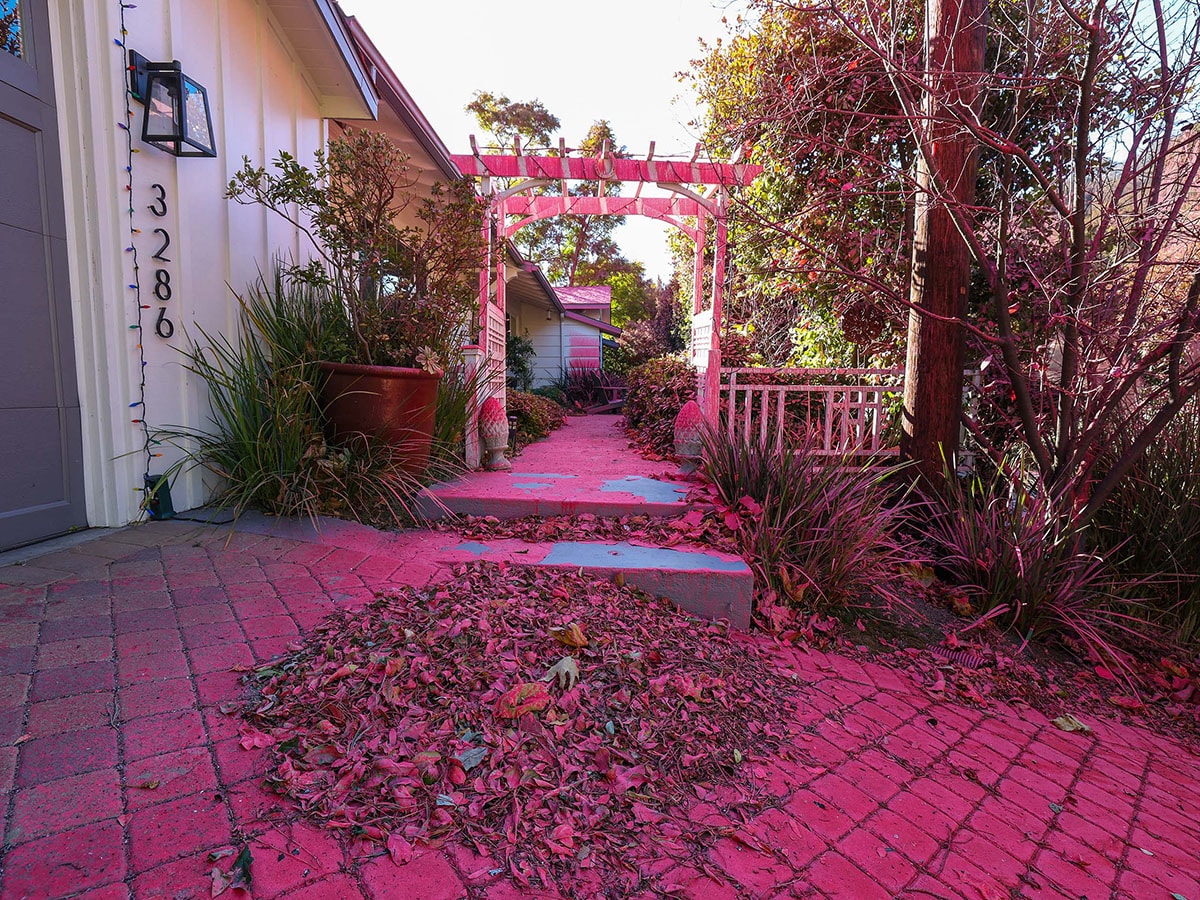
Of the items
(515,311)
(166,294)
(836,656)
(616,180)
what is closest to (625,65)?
(616,180)

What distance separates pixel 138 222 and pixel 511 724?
9.86 feet

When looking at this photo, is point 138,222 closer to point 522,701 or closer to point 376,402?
point 376,402

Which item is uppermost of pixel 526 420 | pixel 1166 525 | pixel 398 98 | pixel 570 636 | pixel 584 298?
pixel 584 298

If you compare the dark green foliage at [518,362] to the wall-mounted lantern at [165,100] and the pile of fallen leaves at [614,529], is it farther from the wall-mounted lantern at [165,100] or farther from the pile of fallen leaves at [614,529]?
the wall-mounted lantern at [165,100]

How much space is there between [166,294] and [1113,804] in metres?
4.49

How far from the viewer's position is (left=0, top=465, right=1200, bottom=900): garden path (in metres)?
1.33

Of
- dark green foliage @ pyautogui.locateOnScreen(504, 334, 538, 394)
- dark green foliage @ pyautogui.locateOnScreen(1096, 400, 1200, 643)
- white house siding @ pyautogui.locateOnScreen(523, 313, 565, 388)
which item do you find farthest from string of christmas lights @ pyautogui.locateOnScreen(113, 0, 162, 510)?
white house siding @ pyautogui.locateOnScreen(523, 313, 565, 388)

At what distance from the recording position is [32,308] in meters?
2.67

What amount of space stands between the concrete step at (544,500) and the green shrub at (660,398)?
7.00ft

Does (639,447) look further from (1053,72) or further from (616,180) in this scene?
(1053,72)

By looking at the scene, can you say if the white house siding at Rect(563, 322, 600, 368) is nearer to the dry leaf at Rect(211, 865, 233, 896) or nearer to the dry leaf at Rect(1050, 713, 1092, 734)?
the dry leaf at Rect(1050, 713, 1092, 734)

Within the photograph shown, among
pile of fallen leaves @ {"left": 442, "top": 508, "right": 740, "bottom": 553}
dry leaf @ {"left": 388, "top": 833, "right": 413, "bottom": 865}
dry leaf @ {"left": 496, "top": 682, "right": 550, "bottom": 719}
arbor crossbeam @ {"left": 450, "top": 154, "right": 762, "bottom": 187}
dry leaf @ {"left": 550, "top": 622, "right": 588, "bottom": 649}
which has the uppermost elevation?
arbor crossbeam @ {"left": 450, "top": 154, "right": 762, "bottom": 187}

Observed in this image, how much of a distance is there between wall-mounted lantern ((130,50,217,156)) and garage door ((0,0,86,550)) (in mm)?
343

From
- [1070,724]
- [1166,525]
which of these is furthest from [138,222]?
[1166,525]
